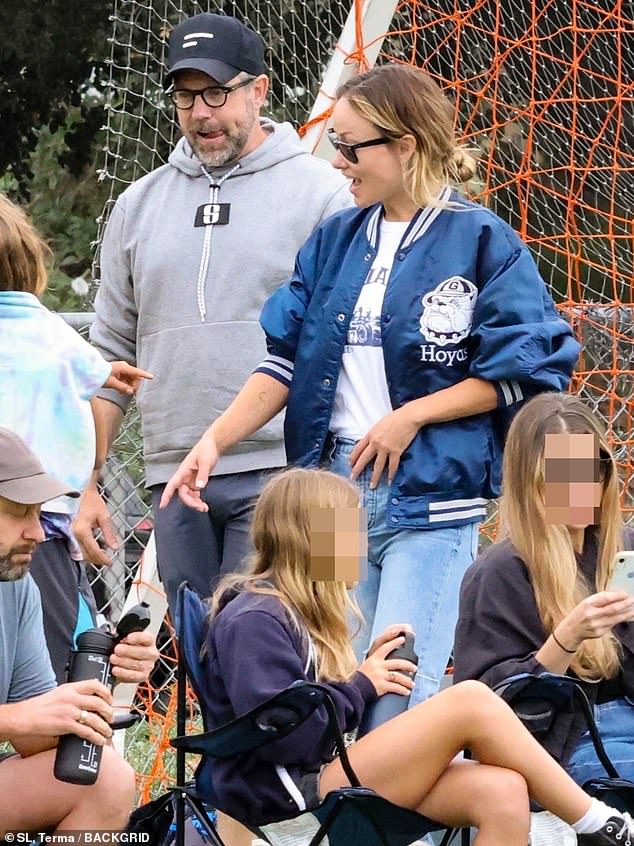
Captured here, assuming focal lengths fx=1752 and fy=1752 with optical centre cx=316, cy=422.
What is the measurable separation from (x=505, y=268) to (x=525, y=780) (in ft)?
4.14

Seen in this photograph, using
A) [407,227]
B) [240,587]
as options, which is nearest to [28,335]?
[240,587]

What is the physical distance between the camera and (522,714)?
3.72 m

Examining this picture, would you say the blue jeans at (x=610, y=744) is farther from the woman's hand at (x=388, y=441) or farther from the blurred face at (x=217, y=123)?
the blurred face at (x=217, y=123)

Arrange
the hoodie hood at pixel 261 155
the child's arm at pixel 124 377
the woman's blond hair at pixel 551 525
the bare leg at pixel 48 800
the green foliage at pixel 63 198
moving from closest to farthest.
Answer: the bare leg at pixel 48 800 < the woman's blond hair at pixel 551 525 < the child's arm at pixel 124 377 < the hoodie hood at pixel 261 155 < the green foliage at pixel 63 198

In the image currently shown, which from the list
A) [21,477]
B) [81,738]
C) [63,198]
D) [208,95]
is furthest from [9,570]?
[63,198]

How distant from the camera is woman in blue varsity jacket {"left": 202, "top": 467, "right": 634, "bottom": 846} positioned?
11.5ft

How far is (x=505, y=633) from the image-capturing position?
12.6ft

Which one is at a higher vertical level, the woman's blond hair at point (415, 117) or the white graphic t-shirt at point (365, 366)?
the woman's blond hair at point (415, 117)

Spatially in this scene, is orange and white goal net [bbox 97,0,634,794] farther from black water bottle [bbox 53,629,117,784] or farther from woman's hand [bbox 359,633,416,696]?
black water bottle [bbox 53,629,117,784]

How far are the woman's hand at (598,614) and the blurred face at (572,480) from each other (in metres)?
0.31

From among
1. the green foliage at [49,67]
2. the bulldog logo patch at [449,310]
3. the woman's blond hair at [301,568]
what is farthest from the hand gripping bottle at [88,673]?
the green foliage at [49,67]

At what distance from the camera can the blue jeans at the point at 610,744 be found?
3.79 meters

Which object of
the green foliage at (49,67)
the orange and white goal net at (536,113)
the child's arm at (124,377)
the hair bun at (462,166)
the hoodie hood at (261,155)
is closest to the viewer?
the child's arm at (124,377)

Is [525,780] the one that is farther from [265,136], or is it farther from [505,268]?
[265,136]
